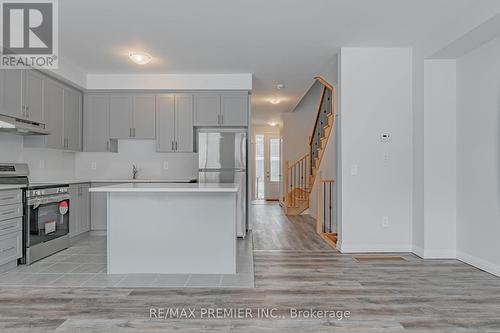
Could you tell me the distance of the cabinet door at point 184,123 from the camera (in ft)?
18.2

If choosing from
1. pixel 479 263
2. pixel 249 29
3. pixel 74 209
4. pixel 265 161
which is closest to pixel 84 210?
pixel 74 209

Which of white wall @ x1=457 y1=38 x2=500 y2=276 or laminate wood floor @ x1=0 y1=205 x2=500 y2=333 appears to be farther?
white wall @ x1=457 y1=38 x2=500 y2=276

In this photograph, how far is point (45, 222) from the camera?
13.2 ft

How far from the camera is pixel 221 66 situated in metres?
5.05

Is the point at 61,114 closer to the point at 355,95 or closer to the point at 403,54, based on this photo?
the point at 355,95

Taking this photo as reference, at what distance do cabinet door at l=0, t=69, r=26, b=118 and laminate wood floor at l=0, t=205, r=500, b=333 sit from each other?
2.06 m

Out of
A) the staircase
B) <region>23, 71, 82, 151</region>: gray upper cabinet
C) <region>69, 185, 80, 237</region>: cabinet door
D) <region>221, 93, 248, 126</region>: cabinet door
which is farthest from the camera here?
the staircase

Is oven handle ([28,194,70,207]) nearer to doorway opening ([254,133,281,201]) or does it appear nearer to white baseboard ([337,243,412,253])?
white baseboard ([337,243,412,253])

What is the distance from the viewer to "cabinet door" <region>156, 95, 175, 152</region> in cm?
555

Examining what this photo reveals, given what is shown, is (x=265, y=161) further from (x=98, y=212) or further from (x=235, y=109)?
(x=98, y=212)

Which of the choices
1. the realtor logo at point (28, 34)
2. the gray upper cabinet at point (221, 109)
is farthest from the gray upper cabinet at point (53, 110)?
the gray upper cabinet at point (221, 109)

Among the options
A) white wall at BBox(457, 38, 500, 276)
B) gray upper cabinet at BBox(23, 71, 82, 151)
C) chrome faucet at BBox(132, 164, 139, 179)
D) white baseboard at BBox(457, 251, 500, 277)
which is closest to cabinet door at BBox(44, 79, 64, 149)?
gray upper cabinet at BBox(23, 71, 82, 151)

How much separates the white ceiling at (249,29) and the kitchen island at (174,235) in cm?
179

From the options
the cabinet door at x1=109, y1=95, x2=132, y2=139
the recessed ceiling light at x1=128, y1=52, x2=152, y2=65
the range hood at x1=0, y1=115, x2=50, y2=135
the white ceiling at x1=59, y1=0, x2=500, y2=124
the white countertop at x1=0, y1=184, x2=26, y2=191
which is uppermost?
the white ceiling at x1=59, y1=0, x2=500, y2=124
